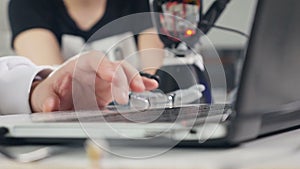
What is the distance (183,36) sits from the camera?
739mm

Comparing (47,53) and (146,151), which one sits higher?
(146,151)

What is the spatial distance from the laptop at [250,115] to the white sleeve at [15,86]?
0.92 feet

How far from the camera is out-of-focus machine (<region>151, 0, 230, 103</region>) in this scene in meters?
0.46

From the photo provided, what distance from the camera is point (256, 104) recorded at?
0.84ft

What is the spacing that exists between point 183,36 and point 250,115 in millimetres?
498

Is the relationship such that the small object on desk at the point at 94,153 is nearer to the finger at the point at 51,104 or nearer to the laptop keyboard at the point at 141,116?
the laptop keyboard at the point at 141,116

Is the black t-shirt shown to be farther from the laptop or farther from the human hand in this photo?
the laptop

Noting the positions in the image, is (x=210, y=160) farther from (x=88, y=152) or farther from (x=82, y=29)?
(x=82, y=29)

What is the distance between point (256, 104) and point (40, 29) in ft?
4.33

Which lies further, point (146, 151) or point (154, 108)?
point (154, 108)

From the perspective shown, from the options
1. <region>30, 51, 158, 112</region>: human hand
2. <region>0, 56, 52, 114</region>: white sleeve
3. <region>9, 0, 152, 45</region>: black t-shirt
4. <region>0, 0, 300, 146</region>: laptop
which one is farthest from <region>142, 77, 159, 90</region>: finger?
<region>9, 0, 152, 45</region>: black t-shirt

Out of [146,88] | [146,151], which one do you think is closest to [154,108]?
[146,88]

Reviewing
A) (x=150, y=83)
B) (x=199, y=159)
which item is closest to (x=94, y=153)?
(x=199, y=159)

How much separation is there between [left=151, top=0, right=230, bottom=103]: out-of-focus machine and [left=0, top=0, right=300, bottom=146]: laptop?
5.4 inches
